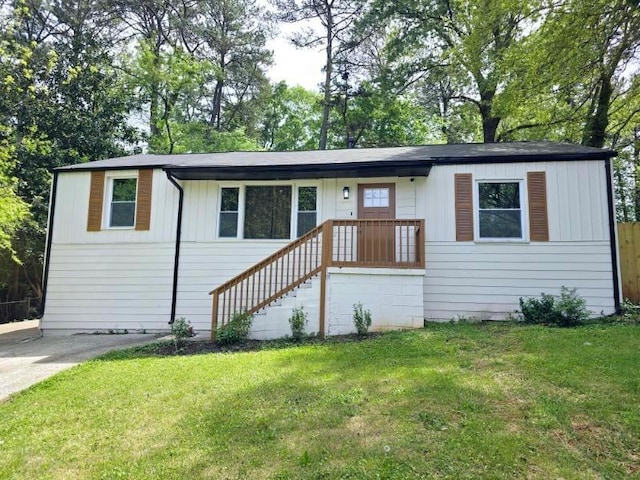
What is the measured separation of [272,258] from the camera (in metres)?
7.24

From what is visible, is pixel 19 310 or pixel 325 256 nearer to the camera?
pixel 325 256

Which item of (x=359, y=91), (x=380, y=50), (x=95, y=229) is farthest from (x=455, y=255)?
(x=380, y=50)

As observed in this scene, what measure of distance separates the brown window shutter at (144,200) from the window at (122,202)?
7.3 inches

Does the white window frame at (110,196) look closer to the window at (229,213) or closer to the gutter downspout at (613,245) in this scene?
the window at (229,213)

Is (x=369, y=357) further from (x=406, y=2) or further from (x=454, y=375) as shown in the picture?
(x=406, y=2)

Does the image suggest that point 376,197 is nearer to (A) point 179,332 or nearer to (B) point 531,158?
(B) point 531,158

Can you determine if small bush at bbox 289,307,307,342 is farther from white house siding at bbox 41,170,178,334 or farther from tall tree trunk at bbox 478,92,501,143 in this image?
tall tree trunk at bbox 478,92,501,143

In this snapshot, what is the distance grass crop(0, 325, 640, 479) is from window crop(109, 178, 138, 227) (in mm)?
4834

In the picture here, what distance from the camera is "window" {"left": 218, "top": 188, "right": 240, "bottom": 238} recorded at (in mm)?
9086

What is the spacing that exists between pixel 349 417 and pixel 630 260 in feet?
28.0

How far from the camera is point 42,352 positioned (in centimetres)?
704

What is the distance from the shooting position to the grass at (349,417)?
2.63 metres

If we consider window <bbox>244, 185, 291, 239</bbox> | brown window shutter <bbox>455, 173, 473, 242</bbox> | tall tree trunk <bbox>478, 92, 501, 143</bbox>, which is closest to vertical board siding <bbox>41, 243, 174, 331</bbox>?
window <bbox>244, 185, 291, 239</bbox>

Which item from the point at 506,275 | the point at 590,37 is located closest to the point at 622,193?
the point at 590,37
